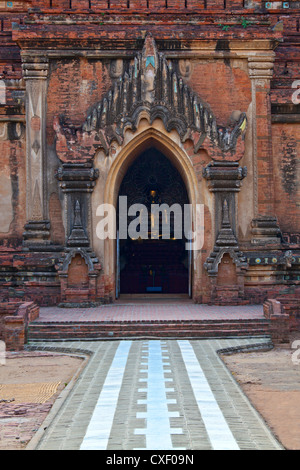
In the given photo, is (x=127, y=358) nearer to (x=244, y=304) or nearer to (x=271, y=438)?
(x=271, y=438)

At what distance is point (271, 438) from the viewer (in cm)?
631

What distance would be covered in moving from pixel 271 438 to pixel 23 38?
1182cm

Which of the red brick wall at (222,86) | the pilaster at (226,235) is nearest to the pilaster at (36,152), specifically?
the red brick wall at (222,86)

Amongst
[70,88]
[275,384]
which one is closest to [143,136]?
[70,88]

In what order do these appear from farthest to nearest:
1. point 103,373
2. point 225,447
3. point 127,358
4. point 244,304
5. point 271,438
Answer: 1. point 244,304
2. point 127,358
3. point 103,373
4. point 271,438
5. point 225,447

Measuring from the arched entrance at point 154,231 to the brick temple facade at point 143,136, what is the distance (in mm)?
2809

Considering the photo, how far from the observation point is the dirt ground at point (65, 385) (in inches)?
266

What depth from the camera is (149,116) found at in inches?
593

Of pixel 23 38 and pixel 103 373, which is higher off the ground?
pixel 23 38

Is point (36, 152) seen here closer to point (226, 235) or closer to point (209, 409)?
point (226, 235)

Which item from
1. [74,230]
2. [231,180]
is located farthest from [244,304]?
[74,230]

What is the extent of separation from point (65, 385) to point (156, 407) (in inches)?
77.3

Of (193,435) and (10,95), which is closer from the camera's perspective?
(193,435)

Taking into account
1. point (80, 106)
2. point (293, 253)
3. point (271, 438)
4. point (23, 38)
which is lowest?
point (271, 438)
